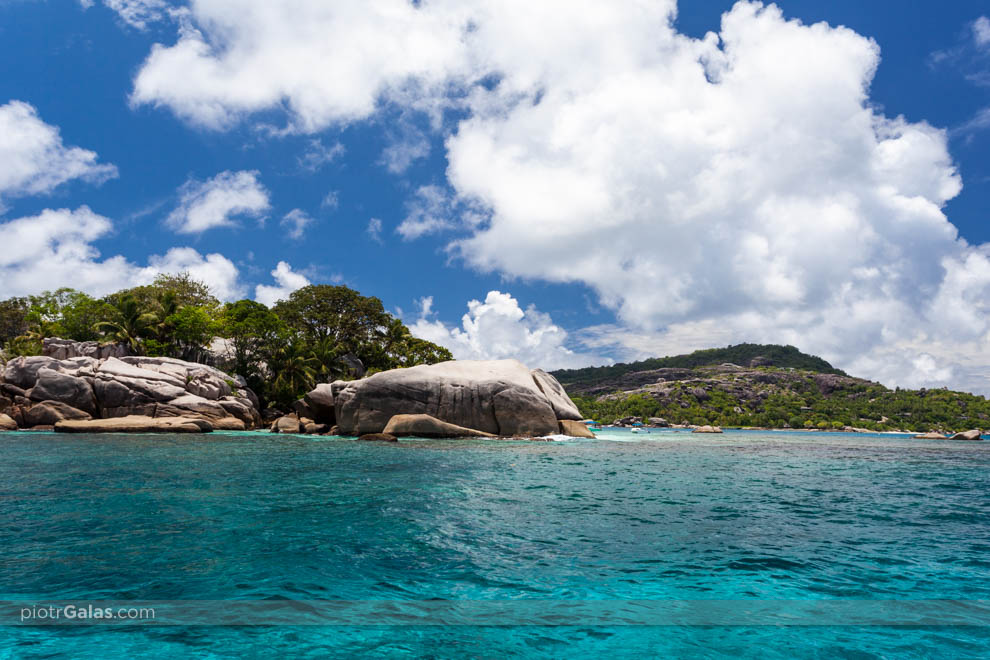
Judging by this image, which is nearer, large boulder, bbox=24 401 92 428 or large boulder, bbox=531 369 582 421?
large boulder, bbox=24 401 92 428

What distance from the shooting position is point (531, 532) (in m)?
8.23

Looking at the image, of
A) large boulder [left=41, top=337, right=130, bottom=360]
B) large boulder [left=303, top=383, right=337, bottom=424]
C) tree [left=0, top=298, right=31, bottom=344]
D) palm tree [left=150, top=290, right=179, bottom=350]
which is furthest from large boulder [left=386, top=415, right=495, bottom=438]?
tree [left=0, top=298, right=31, bottom=344]

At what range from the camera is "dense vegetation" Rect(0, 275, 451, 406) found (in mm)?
48031

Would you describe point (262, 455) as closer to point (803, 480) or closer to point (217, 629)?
point (217, 629)

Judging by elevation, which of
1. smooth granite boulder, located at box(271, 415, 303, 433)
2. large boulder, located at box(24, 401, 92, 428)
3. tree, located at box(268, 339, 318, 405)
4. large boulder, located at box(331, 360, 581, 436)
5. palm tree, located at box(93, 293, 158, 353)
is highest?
palm tree, located at box(93, 293, 158, 353)

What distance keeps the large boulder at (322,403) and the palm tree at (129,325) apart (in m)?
20.0

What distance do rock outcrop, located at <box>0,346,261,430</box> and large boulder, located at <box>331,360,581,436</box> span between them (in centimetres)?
1104

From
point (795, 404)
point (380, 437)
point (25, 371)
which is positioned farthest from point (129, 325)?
point (795, 404)

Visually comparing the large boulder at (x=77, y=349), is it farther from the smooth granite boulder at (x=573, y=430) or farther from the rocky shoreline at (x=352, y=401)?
the smooth granite boulder at (x=573, y=430)

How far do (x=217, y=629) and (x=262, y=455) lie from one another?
660 inches

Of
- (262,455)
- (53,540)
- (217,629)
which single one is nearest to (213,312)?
(262,455)

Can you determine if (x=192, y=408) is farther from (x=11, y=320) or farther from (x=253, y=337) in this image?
(x=11, y=320)
